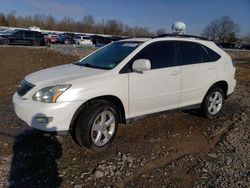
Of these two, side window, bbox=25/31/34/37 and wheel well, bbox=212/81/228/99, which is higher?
side window, bbox=25/31/34/37

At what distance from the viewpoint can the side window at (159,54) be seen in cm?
532

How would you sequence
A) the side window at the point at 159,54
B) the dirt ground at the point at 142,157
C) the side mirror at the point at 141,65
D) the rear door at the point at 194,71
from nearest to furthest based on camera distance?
the dirt ground at the point at 142,157 < the side mirror at the point at 141,65 < the side window at the point at 159,54 < the rear door at the point at 194,71

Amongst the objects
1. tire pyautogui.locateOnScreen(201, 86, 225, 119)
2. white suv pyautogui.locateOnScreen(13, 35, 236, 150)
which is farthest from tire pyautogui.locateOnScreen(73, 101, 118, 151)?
tire pyautogui.locateOnScreen(201, 86, 225, 119)

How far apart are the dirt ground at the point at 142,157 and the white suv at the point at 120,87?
1.27 ft

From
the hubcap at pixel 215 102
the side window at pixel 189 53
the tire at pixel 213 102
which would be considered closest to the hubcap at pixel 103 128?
the side window at pixel 189 53

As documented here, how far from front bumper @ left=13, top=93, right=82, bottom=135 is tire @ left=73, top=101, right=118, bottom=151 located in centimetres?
20

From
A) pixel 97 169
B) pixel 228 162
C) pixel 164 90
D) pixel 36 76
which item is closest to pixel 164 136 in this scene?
pixel 164 90

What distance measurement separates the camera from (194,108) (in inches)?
246

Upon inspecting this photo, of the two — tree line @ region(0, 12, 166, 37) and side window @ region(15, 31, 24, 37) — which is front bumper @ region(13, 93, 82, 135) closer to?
side window @ region(15, 31, 24, 37)

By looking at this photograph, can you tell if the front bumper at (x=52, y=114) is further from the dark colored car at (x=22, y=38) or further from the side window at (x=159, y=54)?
the dark colored car at (x=22, y=38)

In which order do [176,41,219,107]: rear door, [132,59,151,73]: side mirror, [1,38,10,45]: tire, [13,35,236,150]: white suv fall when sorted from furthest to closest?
[1,38,10,45]: tire → [176,41,219,107]: rear door → [132,59,151,73]: side mirror → [13,35,236,150]: white suv

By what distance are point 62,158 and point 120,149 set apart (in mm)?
920

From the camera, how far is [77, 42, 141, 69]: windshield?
518 centimetres

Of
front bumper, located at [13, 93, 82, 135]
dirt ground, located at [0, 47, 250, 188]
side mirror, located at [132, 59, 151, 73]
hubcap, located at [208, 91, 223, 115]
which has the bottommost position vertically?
dirt ground, located at [0, 47, 250, 188]
